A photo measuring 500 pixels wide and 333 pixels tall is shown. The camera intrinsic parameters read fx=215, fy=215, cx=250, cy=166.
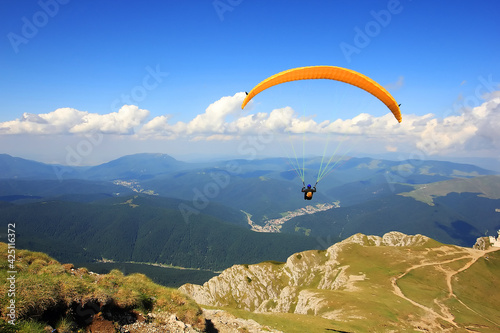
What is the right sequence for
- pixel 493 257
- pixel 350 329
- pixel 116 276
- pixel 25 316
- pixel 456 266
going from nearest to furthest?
pixel 25 316 < pixel 116 276 < pixel 350 329 < pixel 456 266 < pixel 493 257

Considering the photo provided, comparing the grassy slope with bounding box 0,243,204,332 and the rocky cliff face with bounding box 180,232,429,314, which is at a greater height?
the grassy slope with bounding box 0,243,204,332

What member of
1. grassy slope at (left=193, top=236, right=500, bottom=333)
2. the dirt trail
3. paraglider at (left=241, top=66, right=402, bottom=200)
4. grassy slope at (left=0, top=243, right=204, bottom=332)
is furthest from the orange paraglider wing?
the dirt trail

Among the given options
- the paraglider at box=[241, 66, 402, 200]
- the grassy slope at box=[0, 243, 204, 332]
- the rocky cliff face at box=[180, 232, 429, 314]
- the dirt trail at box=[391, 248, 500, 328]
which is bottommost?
the rocky cliff face at box=[180, 232, 429, 314]

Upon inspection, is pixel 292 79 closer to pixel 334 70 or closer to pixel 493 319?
pixel 334 70

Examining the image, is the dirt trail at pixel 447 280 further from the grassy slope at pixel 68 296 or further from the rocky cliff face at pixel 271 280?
the grassy slope at pixel 68 296

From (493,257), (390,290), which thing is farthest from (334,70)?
(493,257)

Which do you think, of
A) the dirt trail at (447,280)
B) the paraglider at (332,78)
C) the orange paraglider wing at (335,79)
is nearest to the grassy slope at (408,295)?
the dirt trail at (447,280)

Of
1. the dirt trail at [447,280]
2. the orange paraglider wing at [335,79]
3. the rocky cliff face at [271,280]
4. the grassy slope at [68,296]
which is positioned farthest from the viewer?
the rocky cliff face at [271,280]

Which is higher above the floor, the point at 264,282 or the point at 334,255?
the point at 334,255

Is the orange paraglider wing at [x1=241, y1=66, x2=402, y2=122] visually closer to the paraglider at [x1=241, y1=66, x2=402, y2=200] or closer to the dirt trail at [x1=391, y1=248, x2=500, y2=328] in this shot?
the paraglider at [x1=241, y1=66, x2=402, y2=200]
